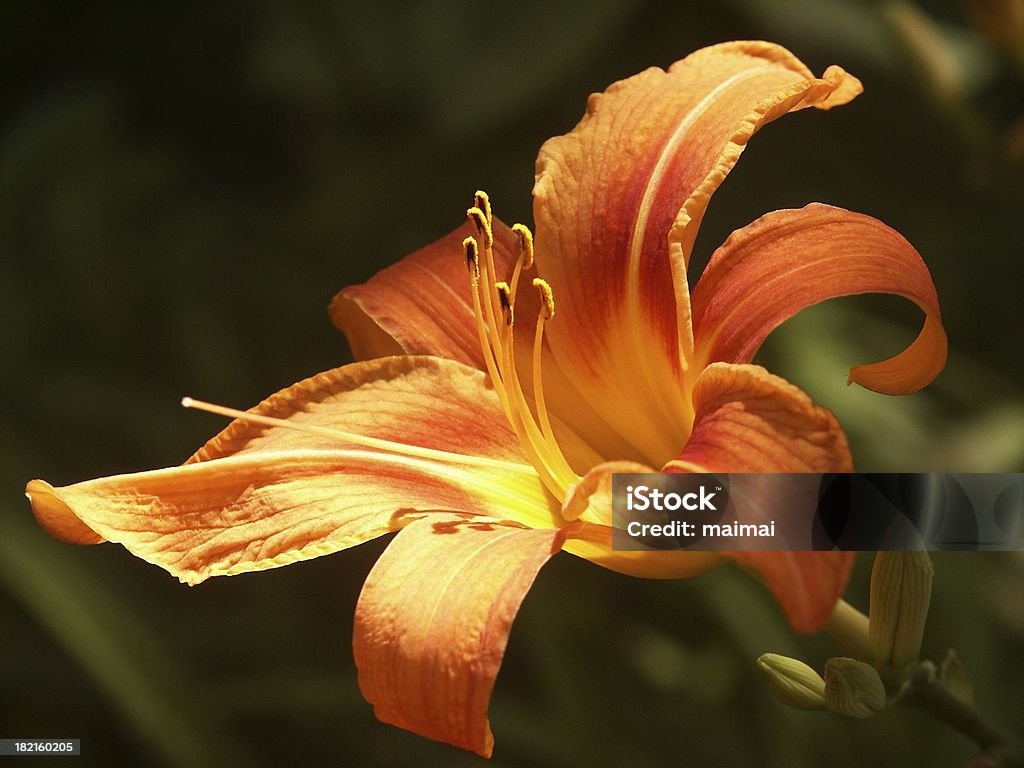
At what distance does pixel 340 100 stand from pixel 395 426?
74cm

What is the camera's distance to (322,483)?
0.64 m

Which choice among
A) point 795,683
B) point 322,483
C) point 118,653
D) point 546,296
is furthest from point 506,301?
point 118,653

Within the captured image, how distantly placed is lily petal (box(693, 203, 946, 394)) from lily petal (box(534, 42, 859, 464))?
24 mm

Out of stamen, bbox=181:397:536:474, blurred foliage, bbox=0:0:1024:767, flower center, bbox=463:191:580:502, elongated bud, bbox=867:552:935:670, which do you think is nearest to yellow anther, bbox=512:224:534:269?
flower center, bbox=463:191:580:502

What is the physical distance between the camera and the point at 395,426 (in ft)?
2.26

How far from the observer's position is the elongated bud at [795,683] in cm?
61

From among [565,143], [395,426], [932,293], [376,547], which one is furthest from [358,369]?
[376,547]

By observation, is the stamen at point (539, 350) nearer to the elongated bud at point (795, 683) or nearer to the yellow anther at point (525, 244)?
the yellow anther at point (525, 244)

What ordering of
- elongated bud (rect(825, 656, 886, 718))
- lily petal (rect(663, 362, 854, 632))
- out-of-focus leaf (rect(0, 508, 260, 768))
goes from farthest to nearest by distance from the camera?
1. out-of-focus leaf (rect(0, 508, 260, 768))
2. elongated bud (rect(825, 656, 886, 718))
3. lily petal (rect(663, 362, 854, 632))

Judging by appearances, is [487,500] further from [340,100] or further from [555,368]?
[340,100]

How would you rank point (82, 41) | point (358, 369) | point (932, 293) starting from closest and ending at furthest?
point (932, 293)
point (358, 369)
point (82, 41)

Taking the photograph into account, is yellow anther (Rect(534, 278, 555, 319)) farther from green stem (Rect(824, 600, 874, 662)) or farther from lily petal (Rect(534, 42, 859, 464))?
green stem (Rect(824, 600, 874, 662))

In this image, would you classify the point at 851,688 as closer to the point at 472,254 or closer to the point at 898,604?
the point at 898,604

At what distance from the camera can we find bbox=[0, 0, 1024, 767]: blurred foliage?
1.05 m
